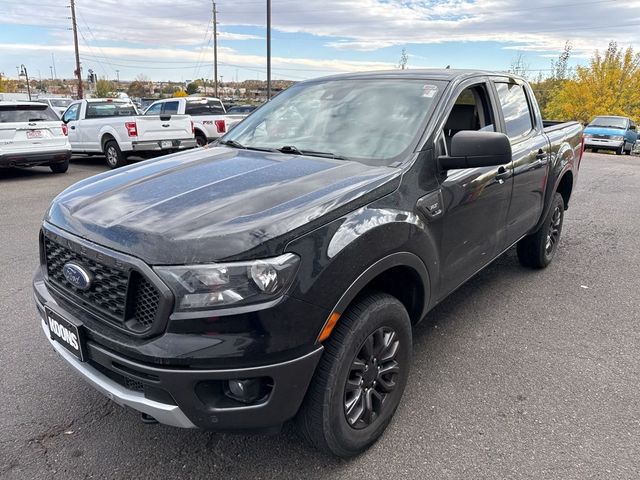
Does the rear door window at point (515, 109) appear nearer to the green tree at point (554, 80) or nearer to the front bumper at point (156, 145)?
the front bumper at point (156, 145)

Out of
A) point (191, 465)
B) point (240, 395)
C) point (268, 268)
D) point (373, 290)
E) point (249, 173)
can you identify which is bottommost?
point (191, 465)

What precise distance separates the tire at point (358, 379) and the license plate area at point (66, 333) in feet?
3.24

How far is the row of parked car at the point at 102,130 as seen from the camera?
10.1 m

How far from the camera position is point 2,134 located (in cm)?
988

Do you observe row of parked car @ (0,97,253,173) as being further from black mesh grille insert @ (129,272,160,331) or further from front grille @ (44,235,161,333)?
black mesh grille insert @ (129,272,160,331)

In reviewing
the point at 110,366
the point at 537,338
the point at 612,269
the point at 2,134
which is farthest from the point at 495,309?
the point at 2,134

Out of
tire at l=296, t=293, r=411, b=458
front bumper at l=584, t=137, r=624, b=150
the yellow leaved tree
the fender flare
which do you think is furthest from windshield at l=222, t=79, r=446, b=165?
the yellow leaved tree

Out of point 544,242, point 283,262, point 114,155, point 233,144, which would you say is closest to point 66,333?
point 283,262

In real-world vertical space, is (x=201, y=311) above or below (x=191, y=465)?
above

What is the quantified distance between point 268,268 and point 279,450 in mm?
1122

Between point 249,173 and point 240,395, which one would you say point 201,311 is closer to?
point 240,395

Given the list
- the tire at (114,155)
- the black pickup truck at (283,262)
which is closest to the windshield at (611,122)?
the tire at (114,155)

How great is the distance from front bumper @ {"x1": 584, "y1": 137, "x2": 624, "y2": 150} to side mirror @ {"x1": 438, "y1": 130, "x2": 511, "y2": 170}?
2201 centimetres

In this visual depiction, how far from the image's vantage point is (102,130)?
12.1 metres
